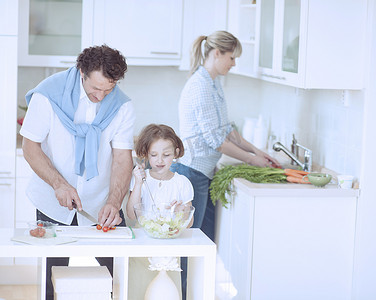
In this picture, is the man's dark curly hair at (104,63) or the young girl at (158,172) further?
the young girl at (158,172)

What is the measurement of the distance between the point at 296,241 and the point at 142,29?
187 cm

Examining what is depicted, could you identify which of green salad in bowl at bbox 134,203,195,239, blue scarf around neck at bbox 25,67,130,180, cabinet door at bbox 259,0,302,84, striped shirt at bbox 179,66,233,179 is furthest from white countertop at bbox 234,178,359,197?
green salad in bowl at bbox 134,203,195,239

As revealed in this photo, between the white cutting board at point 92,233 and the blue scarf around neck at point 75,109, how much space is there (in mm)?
410

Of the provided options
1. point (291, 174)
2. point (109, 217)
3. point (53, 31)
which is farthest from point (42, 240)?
point (53, 31)

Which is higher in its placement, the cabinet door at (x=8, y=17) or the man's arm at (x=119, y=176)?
the cabinet door at (x=8, y=17)

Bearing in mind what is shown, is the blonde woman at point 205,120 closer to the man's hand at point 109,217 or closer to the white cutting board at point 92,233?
the man's hand at point 109,217

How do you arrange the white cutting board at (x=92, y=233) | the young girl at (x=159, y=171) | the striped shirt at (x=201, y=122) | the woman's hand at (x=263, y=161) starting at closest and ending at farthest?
the white cutting board at (x=92, y=233)
the young girl at (x=159, y=171)
the striped shirt at (x=201, y=122)
the woman's hand at (x=263, y=161)

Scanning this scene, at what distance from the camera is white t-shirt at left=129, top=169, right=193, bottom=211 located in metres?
2.69

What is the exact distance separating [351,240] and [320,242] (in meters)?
0.15

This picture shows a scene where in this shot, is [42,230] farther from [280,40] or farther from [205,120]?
[280,40]

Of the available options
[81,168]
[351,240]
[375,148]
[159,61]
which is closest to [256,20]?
[159,61]

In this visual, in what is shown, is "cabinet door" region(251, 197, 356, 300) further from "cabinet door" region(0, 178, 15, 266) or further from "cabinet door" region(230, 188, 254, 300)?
"cabinet door" region(0, 178, 15, 266)

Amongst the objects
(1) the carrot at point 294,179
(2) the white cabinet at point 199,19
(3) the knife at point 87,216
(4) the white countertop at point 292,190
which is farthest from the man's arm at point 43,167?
(2) the white cabinet at point 199,19

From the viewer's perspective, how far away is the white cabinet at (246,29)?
3.91m
